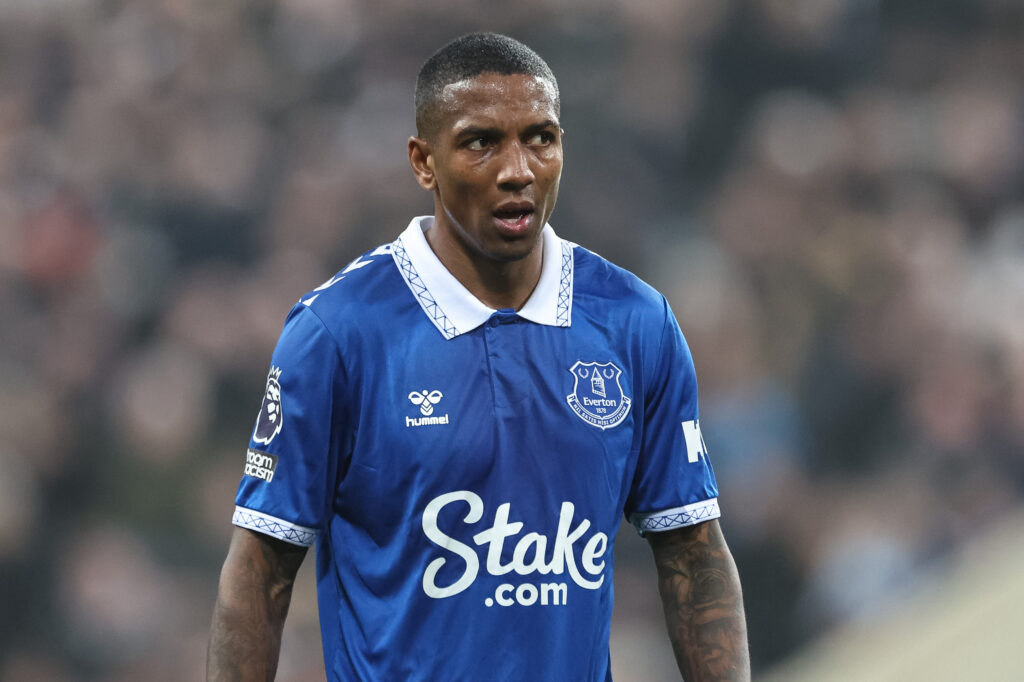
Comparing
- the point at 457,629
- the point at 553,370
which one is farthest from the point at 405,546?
the point at 553,370

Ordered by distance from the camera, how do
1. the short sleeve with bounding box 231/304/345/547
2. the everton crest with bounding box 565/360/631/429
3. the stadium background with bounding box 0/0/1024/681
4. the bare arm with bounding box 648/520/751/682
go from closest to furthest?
the short sleeve with bounding box 231/304/345/547
the everton crest with bounding box 565/360/631/429
the bare arm with bounding box 648/520/751/682
the stadium background with bounding box 0/0/1024/681

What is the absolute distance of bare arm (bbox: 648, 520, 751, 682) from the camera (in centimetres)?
245

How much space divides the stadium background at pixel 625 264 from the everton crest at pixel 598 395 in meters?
3.12

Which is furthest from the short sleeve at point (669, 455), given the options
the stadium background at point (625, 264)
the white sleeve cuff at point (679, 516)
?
the stadium background at point (625, 264)

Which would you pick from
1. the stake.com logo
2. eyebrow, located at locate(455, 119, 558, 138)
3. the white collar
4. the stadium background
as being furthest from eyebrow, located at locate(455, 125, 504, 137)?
the stadium background

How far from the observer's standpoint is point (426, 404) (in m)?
2.27

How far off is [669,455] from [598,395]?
0.23 m

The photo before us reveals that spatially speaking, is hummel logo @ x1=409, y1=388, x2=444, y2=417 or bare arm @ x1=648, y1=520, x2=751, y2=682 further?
bare arm @ x1=648, y1=520, x2=751, y2=682

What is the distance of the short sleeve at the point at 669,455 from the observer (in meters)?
2.47

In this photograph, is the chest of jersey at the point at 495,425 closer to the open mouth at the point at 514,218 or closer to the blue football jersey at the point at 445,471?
the blue football jersey at the point at 445,471

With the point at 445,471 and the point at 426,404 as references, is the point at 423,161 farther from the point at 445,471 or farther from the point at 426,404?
the point at 445,471

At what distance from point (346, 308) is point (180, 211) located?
11.3ft

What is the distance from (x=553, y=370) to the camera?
7.71 feet

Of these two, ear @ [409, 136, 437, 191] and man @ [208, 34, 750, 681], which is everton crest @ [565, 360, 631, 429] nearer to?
man @ [208, 34, 750, 681]
